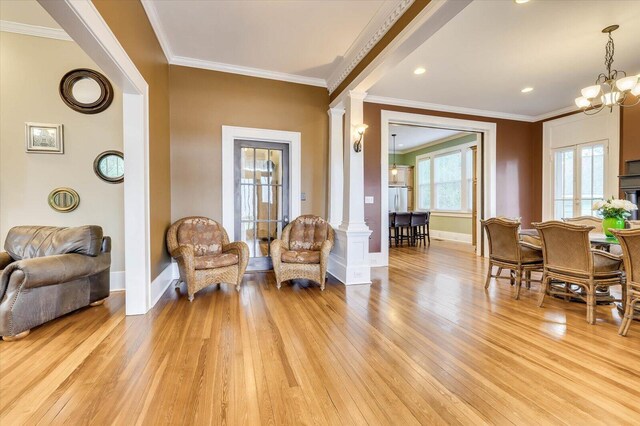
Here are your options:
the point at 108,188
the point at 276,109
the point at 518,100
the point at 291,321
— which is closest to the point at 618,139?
the point at 518,100

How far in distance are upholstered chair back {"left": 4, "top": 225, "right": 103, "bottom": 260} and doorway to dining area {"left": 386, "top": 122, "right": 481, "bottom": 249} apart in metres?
6.15

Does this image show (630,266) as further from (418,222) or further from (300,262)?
(418,222)

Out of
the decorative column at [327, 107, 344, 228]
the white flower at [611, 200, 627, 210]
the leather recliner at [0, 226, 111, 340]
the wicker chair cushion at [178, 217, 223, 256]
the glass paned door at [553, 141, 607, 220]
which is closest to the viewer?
the leather recliner at [0, 226, 111, 340]

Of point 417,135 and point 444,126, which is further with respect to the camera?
point 417,135

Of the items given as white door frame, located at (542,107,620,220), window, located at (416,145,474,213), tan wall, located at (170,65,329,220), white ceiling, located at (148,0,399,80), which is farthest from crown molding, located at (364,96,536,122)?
window, located at (416,145,474,213)

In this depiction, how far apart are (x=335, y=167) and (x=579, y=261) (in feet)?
10.4

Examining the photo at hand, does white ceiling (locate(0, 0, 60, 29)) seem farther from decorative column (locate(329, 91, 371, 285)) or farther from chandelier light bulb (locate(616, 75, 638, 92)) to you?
chandelier light bulb (locate(616, 75, 638, 92))

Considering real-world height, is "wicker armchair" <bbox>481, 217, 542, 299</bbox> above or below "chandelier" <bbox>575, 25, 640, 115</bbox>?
below

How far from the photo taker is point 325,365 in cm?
188

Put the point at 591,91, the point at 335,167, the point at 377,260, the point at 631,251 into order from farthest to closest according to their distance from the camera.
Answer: the point at 377,260 < the point at 335,167 < the point at 591,91 < the point at 631,251

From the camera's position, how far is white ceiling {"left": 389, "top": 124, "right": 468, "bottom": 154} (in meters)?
7.51

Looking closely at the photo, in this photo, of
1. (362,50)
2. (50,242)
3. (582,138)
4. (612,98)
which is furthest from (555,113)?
(50,242)

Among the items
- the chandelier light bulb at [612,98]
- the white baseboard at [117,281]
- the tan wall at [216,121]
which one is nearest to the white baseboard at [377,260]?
the tan wall at [216,121]

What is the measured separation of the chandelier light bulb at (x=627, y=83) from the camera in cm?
299
